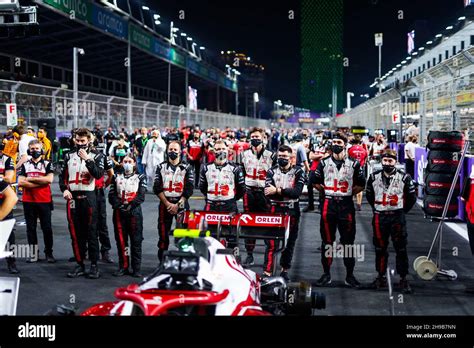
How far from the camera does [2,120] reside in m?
18.6

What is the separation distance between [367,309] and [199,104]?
70.2 m

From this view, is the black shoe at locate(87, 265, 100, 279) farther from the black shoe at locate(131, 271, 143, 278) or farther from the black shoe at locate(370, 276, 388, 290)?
the black shoe at locate(370, 276, 388, 290)

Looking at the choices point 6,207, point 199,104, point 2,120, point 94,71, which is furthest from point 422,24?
point 6,207

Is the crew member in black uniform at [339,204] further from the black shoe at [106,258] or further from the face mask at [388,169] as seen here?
the black shoe at [106,258]

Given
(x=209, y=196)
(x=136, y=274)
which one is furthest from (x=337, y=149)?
(x=136, y=274)

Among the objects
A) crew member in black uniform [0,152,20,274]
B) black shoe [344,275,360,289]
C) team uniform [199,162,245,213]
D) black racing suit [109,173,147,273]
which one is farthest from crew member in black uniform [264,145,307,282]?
crew member in black uniform [0,152,20,274]

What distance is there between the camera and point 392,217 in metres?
8.21

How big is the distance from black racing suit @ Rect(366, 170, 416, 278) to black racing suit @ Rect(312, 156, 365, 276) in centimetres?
34

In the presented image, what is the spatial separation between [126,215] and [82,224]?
0.63 m

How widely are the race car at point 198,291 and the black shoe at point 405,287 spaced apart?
90.2 inches

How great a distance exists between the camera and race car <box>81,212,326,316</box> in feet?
15.0

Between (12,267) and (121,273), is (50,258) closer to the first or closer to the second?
(12,267)

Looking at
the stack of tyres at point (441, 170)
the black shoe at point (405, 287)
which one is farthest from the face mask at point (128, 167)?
the stack of tyres at point (441, 170)

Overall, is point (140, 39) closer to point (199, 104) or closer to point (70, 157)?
point (70, 157)
